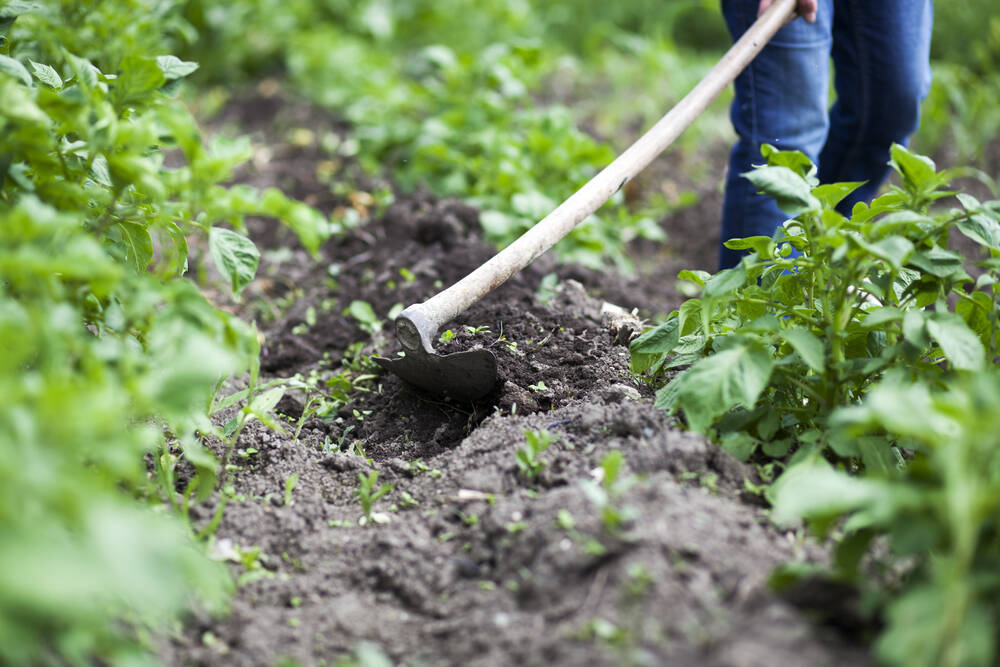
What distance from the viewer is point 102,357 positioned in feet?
4.24

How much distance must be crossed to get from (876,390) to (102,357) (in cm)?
125

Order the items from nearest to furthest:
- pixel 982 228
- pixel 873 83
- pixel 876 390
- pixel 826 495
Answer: pixel 826 495, pixel 876 390, pixel 982 228, pixel 873 83

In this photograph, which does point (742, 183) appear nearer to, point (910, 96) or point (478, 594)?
point (910, 96)

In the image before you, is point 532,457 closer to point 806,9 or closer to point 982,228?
point 982,228

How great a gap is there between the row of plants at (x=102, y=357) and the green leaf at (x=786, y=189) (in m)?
0.92

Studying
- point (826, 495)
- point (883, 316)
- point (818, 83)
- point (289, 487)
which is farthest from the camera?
point (818, 83)

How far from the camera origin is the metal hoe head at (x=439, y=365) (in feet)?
6.93

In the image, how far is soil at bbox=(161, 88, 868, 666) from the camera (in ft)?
4.39

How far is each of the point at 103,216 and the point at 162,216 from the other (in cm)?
17

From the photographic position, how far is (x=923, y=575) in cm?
132

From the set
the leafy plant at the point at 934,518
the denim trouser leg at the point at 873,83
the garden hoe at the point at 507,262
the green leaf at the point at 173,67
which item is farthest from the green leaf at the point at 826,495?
the denim trouser leg at the point at 873,83

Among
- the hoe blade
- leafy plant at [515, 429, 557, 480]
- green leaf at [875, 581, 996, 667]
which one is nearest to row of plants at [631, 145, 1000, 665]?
green leaf at [875, 581, 996, 667]

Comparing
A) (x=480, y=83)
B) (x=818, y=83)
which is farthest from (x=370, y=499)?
(x=480, y=83)

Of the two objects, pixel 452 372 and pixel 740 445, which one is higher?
pixel 740 445
